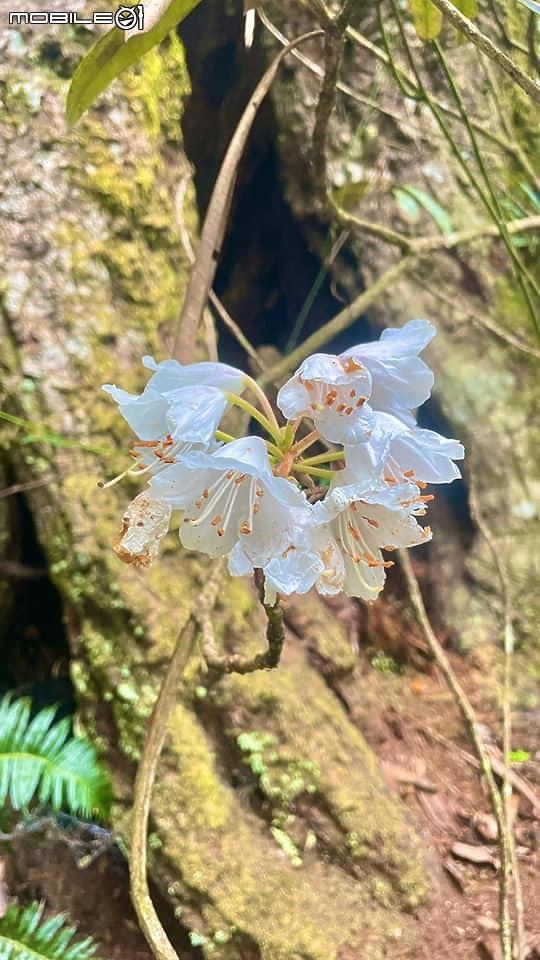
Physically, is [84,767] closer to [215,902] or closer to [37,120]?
[215,902]

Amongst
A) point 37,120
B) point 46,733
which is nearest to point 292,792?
point 46,733

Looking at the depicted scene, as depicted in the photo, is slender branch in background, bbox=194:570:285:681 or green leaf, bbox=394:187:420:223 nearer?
slender branch in background, bbox=194:570:285:681

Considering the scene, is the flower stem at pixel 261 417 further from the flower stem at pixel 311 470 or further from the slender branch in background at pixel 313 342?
the slender branch in background at pixel 313 342

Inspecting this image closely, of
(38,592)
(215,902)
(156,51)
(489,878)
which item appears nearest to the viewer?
(215,902)

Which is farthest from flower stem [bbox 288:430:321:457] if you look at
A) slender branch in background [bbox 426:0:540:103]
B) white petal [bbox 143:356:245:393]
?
slender branch in background [bbox 426:0:540:103]

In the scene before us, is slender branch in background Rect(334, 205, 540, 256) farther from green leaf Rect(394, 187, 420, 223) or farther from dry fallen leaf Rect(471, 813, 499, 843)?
dry fallen leaf Rect(471, 813, 499, 843)

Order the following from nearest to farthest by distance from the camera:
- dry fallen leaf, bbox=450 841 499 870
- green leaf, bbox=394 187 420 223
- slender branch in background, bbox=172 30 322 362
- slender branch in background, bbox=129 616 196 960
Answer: slender branch in background, bbox=129 616 196 960
slender branch in background, bbox=172 30 322 362
dry fallen leaf, bbox=450 841 499 870
green leaf, bbox=394 187 420 223
